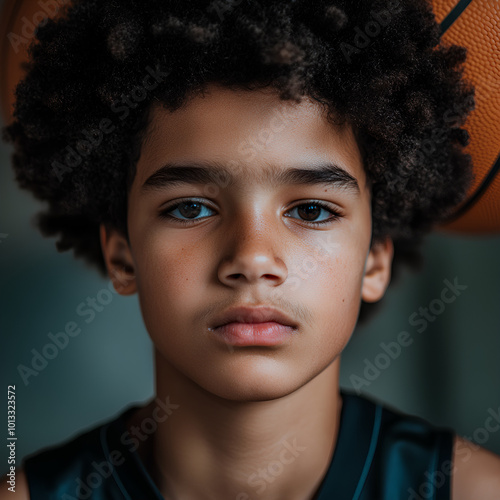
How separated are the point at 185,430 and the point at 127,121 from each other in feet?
1.64

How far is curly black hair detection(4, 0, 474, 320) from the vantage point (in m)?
0.95

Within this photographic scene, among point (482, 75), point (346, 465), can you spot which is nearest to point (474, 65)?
point (482, 75)

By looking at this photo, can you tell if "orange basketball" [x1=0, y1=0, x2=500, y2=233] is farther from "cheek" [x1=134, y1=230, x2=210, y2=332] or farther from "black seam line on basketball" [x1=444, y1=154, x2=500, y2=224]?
"cheek" [x1=134, y1=230, x2=210, y2=332]

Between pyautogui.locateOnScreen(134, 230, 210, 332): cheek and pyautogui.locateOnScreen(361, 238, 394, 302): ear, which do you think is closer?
pyautogui.locateOnScreen(134, 230, 210, 332): cheek

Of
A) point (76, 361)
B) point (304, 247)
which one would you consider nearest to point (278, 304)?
point (304, 247)

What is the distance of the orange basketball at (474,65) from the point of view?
101cm

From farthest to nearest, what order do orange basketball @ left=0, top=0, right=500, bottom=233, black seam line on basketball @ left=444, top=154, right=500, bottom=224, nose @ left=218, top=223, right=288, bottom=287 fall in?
black seam line on basketball @ left=444, top=154, right=500, bottom=224
orange basketball @ left=0, top=0, right=500, bottom=233
nose @ left=218, top=223, right=288, bottom=287

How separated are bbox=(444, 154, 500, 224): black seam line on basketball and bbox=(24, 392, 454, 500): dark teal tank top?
0.39 metres

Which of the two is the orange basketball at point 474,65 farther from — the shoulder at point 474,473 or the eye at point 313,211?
the shoulder at point 474,473

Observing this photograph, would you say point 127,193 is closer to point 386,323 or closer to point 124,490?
point 124,490

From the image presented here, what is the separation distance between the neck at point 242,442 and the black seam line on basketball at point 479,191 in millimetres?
374

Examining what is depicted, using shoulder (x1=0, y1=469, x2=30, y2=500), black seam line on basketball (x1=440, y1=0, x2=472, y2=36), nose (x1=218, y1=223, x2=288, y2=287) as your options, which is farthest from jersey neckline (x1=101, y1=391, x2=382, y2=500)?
black seam line on basketball (x1=440, y1=0, x2=472, y2=36)

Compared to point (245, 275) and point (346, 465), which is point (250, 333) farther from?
point (346, 465)

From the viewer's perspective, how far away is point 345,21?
0.95m
